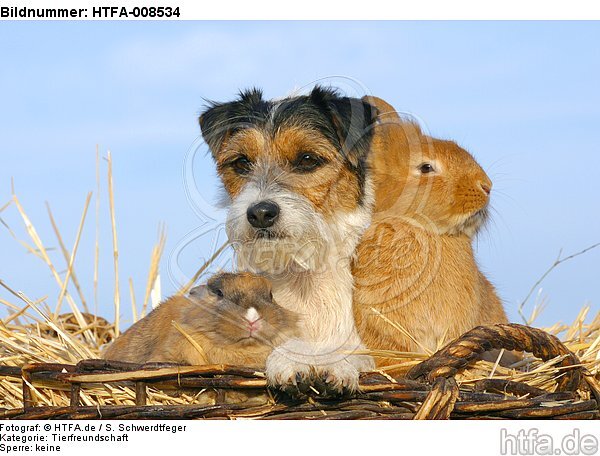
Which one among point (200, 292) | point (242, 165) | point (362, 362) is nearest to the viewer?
point (362, 362)

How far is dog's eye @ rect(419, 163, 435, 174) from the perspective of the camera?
15.5 ft

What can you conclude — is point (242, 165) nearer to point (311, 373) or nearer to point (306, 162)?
point (306, 162)

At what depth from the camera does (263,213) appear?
14.1ft

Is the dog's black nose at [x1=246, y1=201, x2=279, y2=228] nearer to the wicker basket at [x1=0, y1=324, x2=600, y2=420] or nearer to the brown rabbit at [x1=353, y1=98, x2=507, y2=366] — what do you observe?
the brown rabbit at [x1=353, y1=98, x2=507, y2=366]

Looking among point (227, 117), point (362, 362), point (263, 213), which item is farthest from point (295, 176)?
point (362, 362)

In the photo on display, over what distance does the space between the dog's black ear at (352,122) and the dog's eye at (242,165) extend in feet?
1.81

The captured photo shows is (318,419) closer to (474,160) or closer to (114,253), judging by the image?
(474,160)

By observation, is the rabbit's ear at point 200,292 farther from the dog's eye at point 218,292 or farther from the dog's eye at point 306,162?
the dog's eye at point 306,162

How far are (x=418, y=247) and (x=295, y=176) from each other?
2.73 ft

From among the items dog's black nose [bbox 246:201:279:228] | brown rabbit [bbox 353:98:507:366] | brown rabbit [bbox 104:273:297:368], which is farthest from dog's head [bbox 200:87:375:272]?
brown rabbit [bbox 104:273:297:368]

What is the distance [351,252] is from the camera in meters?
4.77

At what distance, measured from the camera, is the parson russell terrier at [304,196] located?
14.4ft

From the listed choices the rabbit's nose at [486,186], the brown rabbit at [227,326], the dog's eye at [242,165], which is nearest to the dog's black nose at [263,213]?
the brown rabbit at [227,326]
